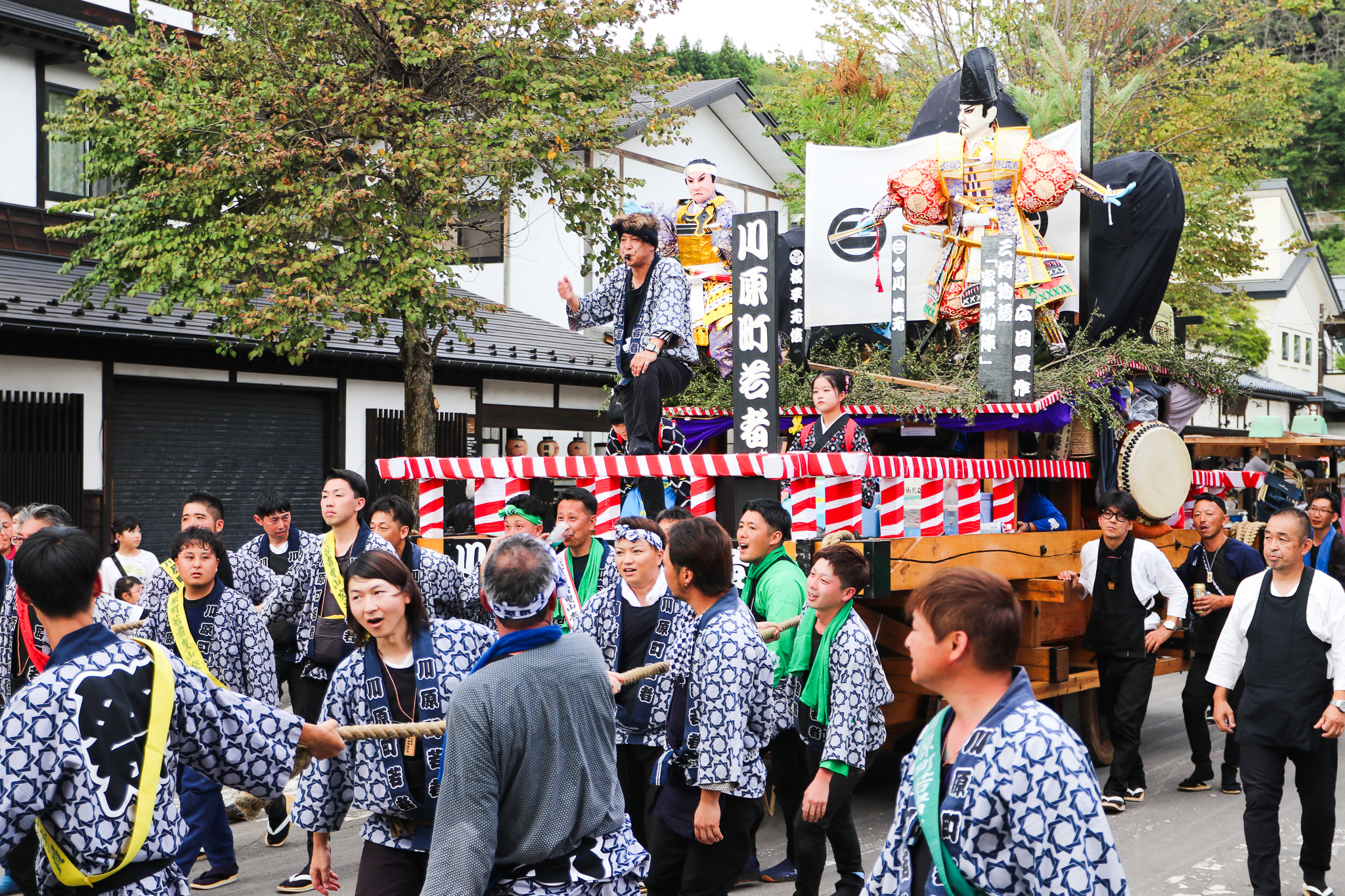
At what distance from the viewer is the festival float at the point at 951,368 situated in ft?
25.5

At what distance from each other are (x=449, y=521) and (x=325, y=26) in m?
5.61

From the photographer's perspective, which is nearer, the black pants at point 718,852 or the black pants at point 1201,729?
the black pants at point 718,852

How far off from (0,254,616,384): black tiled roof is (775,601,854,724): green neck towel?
8240 millimetres

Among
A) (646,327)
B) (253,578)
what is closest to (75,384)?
(253,578)

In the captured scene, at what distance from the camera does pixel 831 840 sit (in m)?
5.72

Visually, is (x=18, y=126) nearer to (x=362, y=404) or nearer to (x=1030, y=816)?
(x=362, y=404)

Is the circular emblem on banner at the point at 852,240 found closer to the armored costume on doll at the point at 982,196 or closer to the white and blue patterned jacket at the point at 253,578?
the armored costume on doll at the point at 982,196

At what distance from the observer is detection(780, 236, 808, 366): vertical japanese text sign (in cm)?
1172

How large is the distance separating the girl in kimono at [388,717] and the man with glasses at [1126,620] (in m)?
5.30

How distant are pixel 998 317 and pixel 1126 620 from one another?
2663mm

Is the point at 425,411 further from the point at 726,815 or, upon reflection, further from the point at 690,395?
the point at 726,815

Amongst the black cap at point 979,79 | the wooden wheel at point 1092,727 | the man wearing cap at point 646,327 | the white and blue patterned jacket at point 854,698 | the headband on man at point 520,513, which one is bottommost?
the wooden wheel at point 1092,727

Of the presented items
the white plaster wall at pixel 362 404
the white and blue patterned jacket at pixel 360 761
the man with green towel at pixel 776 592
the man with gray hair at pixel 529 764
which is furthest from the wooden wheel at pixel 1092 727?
the white plaster wall at pixel 362 404

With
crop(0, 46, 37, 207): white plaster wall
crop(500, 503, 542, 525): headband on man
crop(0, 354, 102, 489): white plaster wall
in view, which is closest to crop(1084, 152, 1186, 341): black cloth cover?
crop(500, 503, 542, 525): headband on man
